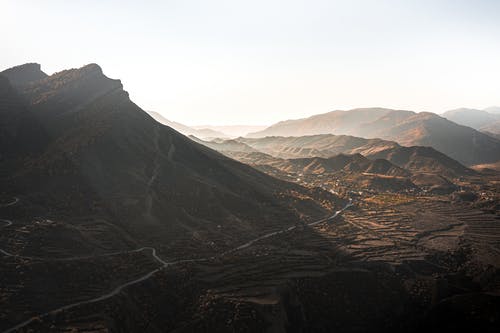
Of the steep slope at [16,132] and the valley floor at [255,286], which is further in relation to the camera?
the steep slope at [16,132]

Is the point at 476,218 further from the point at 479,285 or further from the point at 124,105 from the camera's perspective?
the point at 124,105

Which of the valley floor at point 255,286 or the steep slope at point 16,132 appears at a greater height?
the steep slope at point 16,132

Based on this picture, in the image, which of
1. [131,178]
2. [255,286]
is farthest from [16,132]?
[255,286]

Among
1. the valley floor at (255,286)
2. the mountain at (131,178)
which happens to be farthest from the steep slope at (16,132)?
the valley floor at (255,286)

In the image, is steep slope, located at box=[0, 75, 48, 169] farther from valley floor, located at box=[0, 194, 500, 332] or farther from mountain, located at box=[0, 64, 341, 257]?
valley floor, located at box=[0, 194, 500, 332]

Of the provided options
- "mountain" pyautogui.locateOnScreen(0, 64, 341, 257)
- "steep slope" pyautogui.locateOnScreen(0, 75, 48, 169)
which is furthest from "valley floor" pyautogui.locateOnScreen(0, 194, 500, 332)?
"steep slope" pyautogui.locateOnScreen(0, 75, 48, 169)

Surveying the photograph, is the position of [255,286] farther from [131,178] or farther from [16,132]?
[16,132]

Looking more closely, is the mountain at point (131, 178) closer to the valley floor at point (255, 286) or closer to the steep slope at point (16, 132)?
the steep slope at point (16, 132)

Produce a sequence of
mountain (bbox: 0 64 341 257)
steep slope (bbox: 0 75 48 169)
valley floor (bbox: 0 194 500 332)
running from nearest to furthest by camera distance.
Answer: valley floor (bbox: 0 194 500 332) < mountain (bbox: 0 64 341 257) < steep slope (bbox: 0 75 48 169)
